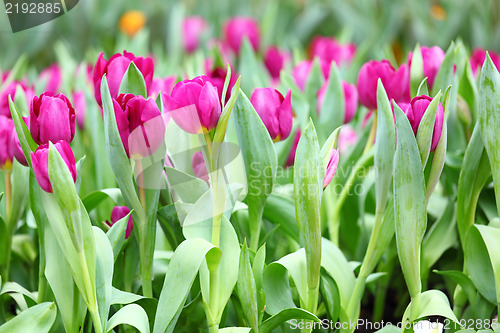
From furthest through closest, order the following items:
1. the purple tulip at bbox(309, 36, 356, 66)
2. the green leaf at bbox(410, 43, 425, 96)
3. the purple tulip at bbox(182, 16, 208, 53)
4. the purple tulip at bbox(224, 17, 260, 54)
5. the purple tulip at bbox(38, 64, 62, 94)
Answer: the purple tulip at bbox(182, 16, 208, 53), the purple tulip at bbox(224, 17, 260, 54), the purple tulip at bbox(309, 36, 356, 66), the purple tulip at bbox(38, 64, 62, 94), the green leaf at bbox(410, 43, 425, 96)

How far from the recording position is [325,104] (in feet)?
3.27

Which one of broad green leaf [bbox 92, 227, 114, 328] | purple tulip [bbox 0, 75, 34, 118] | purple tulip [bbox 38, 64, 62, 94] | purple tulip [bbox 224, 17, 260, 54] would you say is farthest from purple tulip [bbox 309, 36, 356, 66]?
broad green leaf [bbox 92, 227, 114, 328]

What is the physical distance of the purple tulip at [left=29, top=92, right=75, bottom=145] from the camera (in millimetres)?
644

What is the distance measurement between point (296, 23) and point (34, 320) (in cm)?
198

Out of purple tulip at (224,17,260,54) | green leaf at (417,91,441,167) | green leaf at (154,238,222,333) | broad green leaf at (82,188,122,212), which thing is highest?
purple tulip at (224,17,260,54)

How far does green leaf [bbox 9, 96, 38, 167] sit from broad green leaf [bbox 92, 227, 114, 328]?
0.11m

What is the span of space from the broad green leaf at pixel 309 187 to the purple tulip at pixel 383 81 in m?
0.30

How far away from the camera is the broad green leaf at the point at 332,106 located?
0.98 m

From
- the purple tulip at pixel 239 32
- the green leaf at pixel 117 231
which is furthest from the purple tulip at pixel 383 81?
the purple tulip at pixel 239 32

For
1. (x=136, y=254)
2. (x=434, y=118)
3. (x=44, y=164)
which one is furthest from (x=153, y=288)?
(x=434, y=118)

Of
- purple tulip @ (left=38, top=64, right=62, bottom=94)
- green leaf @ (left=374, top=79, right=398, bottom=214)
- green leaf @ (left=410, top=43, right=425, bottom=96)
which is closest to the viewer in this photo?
green leaf @ (left=374, top=79, right=398, bottom=214)

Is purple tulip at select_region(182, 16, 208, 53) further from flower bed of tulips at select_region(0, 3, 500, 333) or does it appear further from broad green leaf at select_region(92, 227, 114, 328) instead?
broad green leaf at select_region(92, 227, 114, 328)

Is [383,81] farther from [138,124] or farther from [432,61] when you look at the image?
[138,124]

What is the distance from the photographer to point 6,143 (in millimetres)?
795
